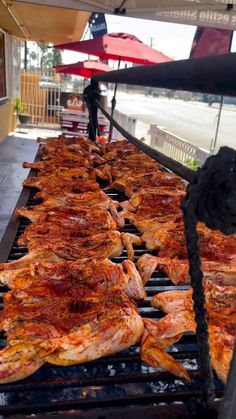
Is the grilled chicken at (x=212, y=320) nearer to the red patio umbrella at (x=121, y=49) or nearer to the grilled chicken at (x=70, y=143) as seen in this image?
the grilled chicken at (x=70, y=143)

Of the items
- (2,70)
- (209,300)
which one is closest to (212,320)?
(209,300)

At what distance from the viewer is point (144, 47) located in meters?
9.21

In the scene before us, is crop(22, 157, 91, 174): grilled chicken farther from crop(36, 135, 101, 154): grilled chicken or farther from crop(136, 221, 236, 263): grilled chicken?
crop(136, 221, 236, 263): grilled chicken

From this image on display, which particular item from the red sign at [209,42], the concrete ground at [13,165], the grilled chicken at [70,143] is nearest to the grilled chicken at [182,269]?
the grilled chicken at [70,143]

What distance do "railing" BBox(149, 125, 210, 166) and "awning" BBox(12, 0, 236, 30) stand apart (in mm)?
5251

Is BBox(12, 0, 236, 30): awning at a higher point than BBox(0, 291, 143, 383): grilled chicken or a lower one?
higher

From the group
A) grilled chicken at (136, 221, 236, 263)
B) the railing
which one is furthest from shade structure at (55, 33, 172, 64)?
grilled chicken at (136, 221, 236, 263)

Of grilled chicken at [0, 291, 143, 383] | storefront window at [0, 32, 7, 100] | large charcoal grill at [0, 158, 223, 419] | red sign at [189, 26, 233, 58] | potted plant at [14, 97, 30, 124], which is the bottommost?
potted plant at [14, 97, 30, 124]

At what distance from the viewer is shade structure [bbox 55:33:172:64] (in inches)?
341

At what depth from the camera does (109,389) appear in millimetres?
1767

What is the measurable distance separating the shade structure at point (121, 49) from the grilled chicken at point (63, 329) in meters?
7.48

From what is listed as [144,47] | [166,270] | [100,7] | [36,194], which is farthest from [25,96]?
[166,270]

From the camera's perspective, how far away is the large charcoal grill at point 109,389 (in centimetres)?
145

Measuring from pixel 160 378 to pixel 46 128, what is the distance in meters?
18.1
